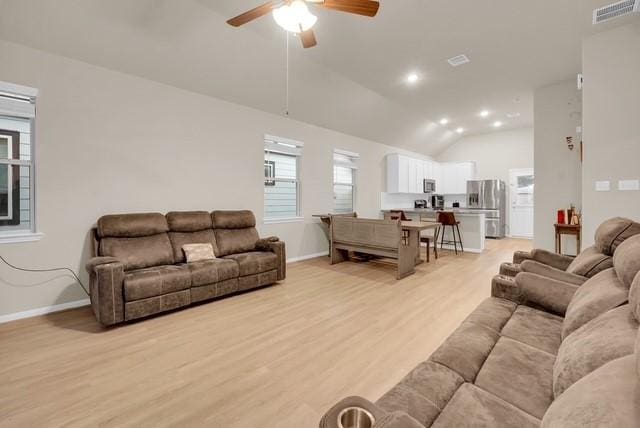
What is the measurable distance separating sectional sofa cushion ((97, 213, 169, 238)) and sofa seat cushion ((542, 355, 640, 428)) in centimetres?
396

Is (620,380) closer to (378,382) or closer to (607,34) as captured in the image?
(378,382)

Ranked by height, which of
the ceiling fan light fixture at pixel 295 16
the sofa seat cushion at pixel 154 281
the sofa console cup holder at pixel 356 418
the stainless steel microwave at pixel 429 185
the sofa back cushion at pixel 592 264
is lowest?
the sofa seat cushion at pixel 154 281

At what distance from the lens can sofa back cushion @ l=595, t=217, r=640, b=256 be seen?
1859 mm

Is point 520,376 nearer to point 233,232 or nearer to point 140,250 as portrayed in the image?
point 140,250

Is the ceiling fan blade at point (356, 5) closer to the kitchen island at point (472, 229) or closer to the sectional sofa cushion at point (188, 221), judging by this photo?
the sectional sofa cushion at point (188, 221)

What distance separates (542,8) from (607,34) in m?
1.14

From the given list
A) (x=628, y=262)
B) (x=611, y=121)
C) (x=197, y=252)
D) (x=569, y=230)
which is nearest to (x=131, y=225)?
(x=197, y=252)

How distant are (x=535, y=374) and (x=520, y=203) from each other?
30.5 ft

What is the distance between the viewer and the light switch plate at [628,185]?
342 cm

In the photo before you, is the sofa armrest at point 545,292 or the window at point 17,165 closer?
the sofa armrest at point 545,292

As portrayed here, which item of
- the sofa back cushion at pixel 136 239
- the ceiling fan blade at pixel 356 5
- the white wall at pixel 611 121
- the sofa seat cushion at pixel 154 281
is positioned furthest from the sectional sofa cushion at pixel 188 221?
the white wall at pixel 611 121

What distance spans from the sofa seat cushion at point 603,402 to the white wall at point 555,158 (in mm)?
5601

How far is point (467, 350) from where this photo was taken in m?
1.34

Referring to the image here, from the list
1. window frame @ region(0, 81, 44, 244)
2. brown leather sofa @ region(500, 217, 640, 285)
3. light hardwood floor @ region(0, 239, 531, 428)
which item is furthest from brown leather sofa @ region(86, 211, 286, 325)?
brown leather sofa @ region(500, 217, 640, 285)
